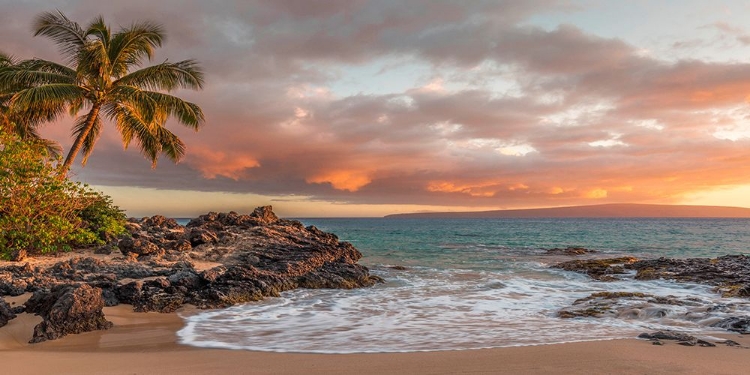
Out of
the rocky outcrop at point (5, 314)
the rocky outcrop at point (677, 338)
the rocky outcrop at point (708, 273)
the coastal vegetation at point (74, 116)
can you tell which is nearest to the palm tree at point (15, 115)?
the coastal vegetation at point (74, 116)

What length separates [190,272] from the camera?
12523 millimetres

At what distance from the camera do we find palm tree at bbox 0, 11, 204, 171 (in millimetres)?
20672

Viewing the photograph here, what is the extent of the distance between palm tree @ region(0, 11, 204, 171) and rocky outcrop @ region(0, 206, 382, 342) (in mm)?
5037

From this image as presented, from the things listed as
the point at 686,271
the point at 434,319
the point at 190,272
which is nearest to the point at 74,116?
the point at 190,272

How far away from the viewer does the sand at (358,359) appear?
582 cm

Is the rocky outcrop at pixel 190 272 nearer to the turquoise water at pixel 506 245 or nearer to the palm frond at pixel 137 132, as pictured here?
the palm frond at pixel 137 132

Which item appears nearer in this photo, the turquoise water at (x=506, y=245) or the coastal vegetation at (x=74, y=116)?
the coastal vegetation at (x=74, y=116)

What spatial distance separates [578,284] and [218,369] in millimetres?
14698

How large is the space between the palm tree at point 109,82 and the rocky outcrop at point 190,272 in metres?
5.04

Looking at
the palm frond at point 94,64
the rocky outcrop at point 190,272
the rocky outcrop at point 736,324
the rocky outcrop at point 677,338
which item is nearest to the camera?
the rocky outcrop at point 677,338

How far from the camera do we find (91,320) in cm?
817

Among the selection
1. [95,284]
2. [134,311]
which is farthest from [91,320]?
[95,284]

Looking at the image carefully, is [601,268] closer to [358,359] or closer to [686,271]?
[686,271]

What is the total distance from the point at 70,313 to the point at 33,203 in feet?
34.3
